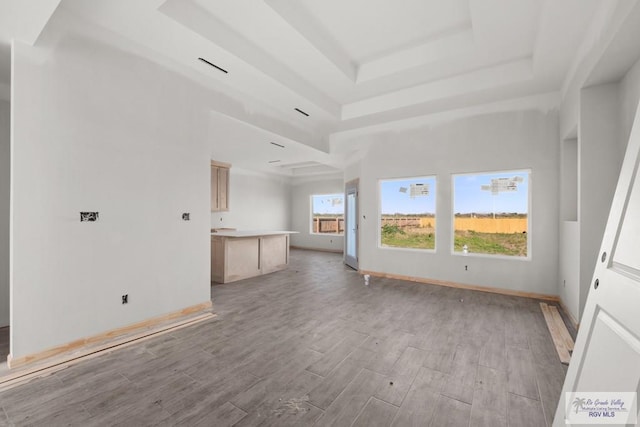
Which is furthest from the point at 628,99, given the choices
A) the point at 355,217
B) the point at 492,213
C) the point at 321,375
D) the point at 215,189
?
the point at 215,189

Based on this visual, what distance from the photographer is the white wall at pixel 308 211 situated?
9.71 metres

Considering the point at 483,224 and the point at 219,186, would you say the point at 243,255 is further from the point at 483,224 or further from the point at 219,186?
A: the point at 483,224

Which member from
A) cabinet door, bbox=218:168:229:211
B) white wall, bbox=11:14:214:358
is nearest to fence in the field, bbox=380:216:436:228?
white wall, bbox=11:14:214:358

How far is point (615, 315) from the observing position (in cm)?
123

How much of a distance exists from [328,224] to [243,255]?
15.4 feet

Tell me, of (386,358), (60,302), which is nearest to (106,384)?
(60,302)

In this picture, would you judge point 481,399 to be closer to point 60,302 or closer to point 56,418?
point 56,418

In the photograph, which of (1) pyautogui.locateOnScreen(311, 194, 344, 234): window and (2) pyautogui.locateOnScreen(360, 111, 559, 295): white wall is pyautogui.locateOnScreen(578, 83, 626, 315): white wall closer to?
(2) pyautogui.locateOnScreen(360, 111, 559, 295): white wall

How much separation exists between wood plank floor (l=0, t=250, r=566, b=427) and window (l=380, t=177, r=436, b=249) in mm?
1809

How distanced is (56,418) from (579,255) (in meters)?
4.88

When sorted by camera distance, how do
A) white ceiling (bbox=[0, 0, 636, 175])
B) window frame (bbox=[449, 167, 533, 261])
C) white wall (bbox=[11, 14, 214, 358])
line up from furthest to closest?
1. window frame (bbox=[449, 167, 533, 261])
2. white ceiling (bbox=[0, 0, 636, 175])
3. white wall (bbox=[11, 14, 214, 358])

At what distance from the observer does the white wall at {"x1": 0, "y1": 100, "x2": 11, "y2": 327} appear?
3.15 meters

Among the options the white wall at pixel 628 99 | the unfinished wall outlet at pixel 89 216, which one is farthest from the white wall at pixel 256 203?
the white wall at pixel 628 99

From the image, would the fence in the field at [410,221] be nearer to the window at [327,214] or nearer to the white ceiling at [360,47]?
the white ceiling at [360,47]
